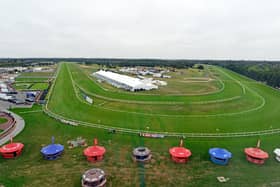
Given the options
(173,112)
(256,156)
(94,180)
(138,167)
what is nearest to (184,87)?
(173,112)

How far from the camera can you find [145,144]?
24828 millimetres

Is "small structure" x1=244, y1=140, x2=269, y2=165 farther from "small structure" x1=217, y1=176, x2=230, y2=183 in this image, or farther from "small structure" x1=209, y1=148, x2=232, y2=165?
"small structure" x1=217, y1=176, x2=230, y2=183

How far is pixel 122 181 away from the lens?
17781 millimetres

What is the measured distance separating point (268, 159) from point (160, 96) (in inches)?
1200

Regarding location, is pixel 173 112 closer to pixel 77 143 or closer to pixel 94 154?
pixel 77 143

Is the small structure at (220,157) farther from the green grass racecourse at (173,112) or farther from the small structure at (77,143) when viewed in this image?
the small structure at (77,143)

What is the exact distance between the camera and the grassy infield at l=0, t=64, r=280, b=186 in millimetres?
18203

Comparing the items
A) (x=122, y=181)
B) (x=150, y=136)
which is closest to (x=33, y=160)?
(x=122, y=181)

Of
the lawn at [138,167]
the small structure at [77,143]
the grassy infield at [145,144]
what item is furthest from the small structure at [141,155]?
the small structure at [77,143]

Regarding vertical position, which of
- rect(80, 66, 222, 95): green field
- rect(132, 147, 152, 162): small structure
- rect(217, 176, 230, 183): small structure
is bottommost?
rect(217, 176, 230, 183): small structure

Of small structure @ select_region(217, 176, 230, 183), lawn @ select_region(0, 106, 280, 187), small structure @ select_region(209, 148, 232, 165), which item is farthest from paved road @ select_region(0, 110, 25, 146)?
small structure @ select_region(217, 176, 230, 183)

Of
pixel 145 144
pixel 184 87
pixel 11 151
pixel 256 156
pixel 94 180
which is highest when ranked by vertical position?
pixel 184 87

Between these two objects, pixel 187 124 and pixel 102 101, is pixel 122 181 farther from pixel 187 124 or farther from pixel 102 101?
pixel 102 101

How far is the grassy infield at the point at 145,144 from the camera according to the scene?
18.2m
